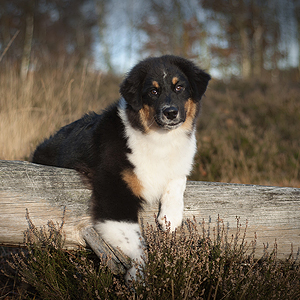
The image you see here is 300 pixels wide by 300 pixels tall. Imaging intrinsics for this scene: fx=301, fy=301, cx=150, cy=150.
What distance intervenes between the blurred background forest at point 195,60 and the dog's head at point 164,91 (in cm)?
61

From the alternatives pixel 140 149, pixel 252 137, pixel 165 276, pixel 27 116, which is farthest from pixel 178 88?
pixel 252 137

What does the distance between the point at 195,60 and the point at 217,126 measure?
31.9 ft

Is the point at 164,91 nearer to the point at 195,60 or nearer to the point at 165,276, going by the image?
the point at 165,276

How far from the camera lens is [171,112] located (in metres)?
2.86

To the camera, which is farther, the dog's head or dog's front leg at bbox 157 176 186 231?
the dog's head

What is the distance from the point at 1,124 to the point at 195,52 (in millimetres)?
16384

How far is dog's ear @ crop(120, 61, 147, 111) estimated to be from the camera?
3.02m

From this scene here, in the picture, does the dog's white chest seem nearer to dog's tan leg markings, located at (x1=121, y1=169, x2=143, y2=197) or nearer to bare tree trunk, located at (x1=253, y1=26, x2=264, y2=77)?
Result: dog's tan leg markings, located at (x1=121, y1=169, x2=143, y2=197)

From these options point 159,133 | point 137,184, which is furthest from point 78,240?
point 159,133

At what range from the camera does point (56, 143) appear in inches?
147

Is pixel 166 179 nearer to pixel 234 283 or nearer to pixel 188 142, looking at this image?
pixel 188 142

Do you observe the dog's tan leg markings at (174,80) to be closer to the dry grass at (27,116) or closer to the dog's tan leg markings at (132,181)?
the dog's tan leg markings at (132,181)

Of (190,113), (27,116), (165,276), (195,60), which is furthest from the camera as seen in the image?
(195,60)

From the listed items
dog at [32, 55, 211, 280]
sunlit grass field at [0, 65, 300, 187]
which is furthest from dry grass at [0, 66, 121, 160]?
dog at [32, 55, 211, 280]
